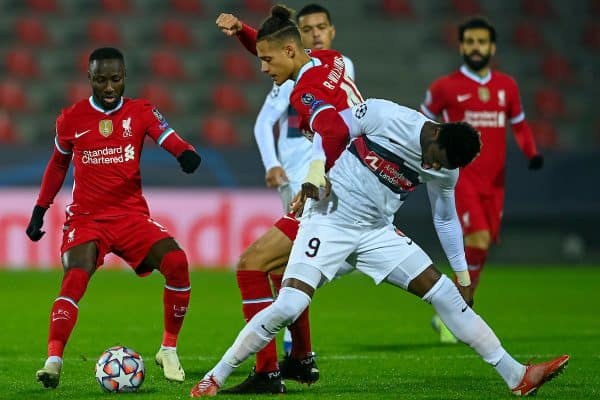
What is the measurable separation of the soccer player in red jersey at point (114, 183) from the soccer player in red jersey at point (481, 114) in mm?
2975

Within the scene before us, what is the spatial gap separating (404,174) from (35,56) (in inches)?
602

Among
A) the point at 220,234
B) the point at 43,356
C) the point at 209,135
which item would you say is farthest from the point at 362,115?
the point at 209,135

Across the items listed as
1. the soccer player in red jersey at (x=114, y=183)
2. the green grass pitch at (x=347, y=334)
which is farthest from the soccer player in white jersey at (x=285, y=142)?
the soccer player in red jersey at (x=114, y=183)

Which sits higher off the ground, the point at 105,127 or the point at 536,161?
the point at 105,127

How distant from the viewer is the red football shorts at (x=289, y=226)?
6301 millimetres

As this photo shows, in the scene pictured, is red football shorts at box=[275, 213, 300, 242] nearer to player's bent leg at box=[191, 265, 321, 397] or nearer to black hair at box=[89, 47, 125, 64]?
player's bent leg at box=[191, 265, 321, 397]

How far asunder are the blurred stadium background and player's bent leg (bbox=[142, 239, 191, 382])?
9.12m

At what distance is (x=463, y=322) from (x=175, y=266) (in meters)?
1.76

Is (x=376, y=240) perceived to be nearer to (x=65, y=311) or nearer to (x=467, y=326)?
(x=467, y=326)

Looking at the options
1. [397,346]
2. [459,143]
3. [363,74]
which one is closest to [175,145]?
[459,143]

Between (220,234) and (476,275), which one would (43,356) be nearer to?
(476,275)

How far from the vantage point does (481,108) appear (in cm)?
Result: 932

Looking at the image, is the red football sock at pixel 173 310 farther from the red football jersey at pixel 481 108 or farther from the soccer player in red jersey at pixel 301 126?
the red football jersey at pixel 481 108

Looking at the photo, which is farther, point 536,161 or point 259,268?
point 536,161
